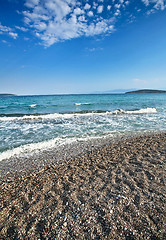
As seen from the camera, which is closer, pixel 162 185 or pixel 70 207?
pixel 70 207

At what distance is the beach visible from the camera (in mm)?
2623

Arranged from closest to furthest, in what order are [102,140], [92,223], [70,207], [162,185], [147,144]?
[92,223] → [70,207] → [162,185] → [147,144] → [102,140]

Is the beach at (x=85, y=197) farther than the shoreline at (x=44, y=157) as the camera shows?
No

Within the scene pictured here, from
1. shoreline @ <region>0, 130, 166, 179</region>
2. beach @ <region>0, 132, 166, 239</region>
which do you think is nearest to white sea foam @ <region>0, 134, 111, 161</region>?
shoreline @ <region>0, 130, 166, 179</region>

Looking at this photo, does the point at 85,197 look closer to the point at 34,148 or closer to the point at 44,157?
the point at 44,157

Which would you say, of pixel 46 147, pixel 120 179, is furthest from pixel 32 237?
pixel 46 147

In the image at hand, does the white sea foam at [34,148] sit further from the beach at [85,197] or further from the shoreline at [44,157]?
the beach at [85,197]

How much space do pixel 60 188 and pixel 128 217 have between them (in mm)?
1981

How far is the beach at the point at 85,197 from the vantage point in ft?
8.61

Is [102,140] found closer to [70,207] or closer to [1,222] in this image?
[70,207]

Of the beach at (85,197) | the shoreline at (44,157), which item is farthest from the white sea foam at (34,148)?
the beach at (85,197)

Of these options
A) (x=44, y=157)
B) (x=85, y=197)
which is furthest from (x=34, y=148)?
(x=85, y=197)

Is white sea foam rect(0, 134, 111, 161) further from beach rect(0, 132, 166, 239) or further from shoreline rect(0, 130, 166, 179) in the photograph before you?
beach rect(0, 132, 166, 239)

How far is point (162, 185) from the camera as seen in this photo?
370 cm
